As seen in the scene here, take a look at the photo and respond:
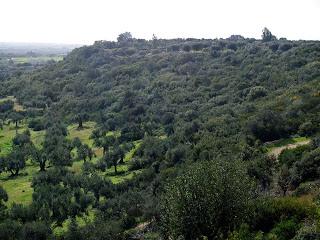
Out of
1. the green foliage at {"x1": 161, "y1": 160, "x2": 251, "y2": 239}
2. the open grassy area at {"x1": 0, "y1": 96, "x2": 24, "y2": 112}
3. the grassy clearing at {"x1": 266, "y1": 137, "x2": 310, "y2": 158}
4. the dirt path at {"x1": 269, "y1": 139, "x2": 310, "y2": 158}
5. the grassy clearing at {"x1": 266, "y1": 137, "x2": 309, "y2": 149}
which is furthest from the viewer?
the open grassy area at {"x1": 0, "y1": 96, "x2": 24, "y2": 112}

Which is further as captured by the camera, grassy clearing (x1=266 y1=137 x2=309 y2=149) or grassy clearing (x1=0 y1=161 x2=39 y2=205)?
grassy clearing (x1=0 y1=161 x2=39 y2=205)

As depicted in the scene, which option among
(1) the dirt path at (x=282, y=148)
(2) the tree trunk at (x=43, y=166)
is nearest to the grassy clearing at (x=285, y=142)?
(1) the dirt path at (x=282, y=148)

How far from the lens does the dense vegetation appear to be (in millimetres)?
35094

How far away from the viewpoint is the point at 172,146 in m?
87.0

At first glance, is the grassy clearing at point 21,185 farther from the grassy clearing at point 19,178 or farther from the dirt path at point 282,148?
the dirt path at point 282,148

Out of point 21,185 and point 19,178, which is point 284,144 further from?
point 19,178

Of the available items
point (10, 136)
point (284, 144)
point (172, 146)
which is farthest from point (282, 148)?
point (10, 136)

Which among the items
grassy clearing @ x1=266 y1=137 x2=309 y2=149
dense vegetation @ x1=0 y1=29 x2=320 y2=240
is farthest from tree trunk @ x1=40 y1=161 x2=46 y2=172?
grassy clearing @ x1=266 y1=137 x2=309 y2=149

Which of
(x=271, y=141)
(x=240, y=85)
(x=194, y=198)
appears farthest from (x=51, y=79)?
(x=194, y=198)

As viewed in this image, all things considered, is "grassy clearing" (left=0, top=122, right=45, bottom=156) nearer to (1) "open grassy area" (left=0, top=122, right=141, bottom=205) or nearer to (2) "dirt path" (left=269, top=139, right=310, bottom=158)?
(1) "open grassy area" (left=0, top=122, right=141, bottom=205)

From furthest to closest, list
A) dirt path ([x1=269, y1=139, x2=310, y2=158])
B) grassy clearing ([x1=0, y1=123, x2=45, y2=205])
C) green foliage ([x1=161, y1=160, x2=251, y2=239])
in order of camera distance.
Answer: grassy clearing ([x1=0, y1=123, x2=45, y2=205]) → dirt path ([x1=269, y1=139, x2=310, y2=158]) → green foliage ([x1=161, y1=160, x2=251, y2=239])

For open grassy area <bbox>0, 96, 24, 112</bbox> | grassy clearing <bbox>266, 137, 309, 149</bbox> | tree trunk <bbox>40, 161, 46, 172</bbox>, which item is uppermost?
grassy clearing <bbox>266, 137, 309, 149</bbox>

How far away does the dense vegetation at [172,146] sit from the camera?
3509 centimetres

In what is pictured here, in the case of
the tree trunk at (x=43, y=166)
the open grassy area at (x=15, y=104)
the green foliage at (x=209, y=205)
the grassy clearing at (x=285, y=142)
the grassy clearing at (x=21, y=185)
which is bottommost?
the grassy clearing at (x=21, y=185)
